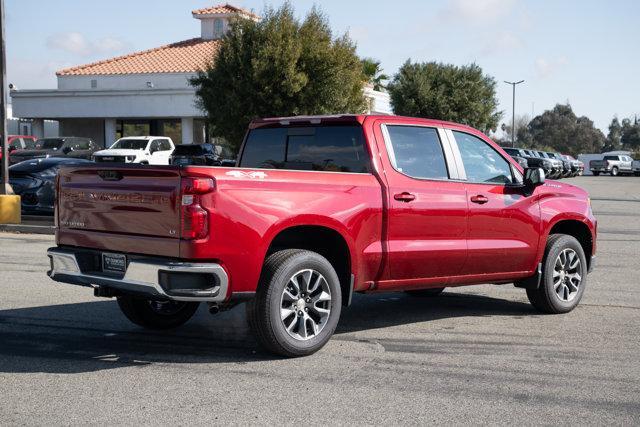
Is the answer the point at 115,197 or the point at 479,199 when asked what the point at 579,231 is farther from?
the point at 115,197

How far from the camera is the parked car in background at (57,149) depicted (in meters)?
32.1

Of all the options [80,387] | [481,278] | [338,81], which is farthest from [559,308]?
[338,81]

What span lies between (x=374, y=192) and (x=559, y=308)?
268 centimetres

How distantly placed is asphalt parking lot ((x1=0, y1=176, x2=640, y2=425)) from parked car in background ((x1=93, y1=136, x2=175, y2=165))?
22.2 meters

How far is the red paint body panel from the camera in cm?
583

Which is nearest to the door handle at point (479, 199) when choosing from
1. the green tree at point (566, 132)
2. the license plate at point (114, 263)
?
the license plate at point (114, 263)

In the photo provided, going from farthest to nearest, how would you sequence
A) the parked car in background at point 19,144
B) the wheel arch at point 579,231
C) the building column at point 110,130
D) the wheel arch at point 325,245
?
the building column at point 110,130, the parked car in background at point 19,144, the wheel arch at point 579,231, the wheel arch at point 325,245

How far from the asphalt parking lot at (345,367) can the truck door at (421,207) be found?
612 millimetres

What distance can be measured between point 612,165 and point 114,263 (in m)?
67.3

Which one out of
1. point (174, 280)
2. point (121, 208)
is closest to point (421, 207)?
point (174, 280)

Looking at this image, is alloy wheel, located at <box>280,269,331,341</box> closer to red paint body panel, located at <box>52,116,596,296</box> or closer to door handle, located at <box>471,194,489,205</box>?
red paint body panel, located at <box>52,116,596,296</box>

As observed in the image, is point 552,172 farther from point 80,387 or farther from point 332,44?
point 80,387

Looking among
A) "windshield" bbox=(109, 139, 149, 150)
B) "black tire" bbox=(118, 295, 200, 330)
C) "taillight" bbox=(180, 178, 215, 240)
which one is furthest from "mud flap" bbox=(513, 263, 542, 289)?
"windshield" bbox=(109, 139, 149, 150)

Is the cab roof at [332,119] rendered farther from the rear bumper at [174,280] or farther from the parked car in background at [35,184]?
the parked car in background at [35,184]
